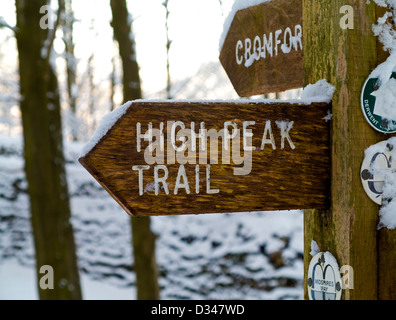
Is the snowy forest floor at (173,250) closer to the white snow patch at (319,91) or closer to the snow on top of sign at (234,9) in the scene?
the snow on top of sign at (234,9)

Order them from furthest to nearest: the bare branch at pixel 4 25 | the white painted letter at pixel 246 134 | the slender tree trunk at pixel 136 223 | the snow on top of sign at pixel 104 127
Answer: the slender tree trunk at pixel 136 223 < the bare branch at pixel 4 25 < the white painted letter at pixel 246 134 < the snow on top of sign at pixel 104 127

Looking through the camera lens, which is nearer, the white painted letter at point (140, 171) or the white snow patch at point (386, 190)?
the white painted letter at point (140, 171)

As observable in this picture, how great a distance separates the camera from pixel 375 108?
1183mm

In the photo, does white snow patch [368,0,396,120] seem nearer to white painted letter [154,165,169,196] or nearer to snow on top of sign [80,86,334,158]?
snow on top of sign [80,86,334,158]

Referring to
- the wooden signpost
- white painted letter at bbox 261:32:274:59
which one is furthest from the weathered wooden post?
white painted letter at bbox 261:32:274:59

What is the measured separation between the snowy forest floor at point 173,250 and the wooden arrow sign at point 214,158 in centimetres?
761

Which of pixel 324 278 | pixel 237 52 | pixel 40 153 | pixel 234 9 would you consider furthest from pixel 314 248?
pixel 40 153

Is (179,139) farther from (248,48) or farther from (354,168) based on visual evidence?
(248,48)

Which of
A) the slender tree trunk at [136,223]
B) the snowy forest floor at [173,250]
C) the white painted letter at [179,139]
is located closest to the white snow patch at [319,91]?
the white painted letter at [179,139]

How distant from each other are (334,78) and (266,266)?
814 centimetres

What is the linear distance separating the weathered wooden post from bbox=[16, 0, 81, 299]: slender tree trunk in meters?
4.89

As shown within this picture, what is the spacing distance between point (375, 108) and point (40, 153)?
507 cm

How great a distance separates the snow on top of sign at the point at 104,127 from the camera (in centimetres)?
103

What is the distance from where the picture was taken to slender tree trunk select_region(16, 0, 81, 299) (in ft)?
18.1
